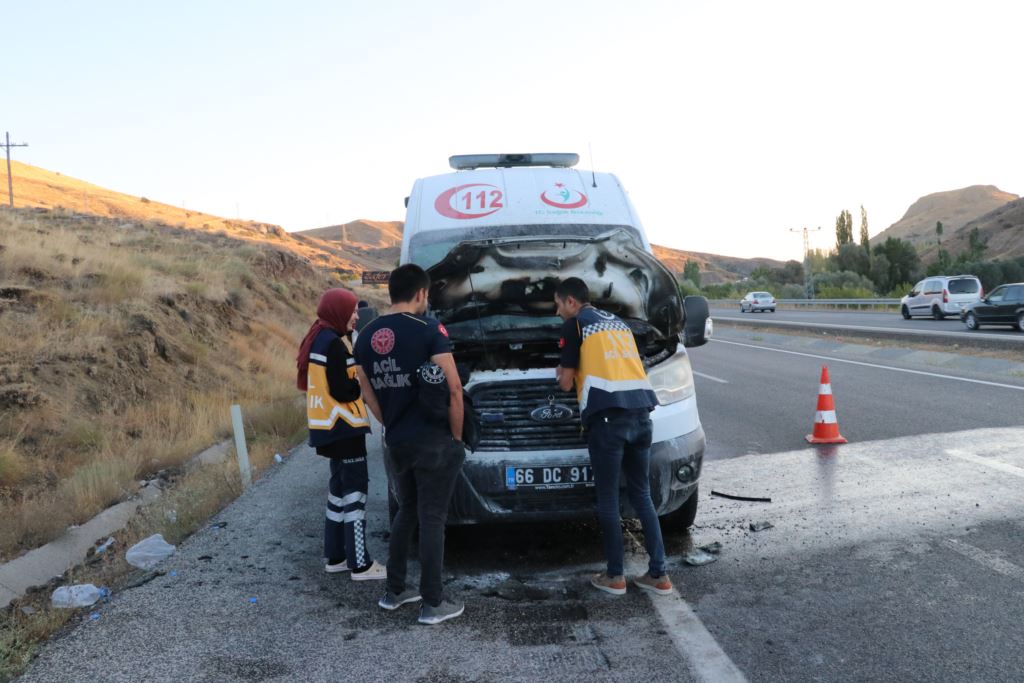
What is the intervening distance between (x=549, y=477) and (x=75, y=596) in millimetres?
2878

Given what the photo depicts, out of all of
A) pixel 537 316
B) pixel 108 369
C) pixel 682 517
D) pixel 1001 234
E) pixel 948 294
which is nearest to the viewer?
pixel 682 517

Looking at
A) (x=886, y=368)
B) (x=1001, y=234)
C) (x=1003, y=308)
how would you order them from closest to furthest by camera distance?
1. (x=886, y=368)
2. (x=1003, y=308)
3. (x=1001, y=234)

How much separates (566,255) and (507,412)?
134cm

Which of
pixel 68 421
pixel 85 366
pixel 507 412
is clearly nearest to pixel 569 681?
pixel 507 412

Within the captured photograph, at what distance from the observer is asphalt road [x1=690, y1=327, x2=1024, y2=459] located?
32.1ft

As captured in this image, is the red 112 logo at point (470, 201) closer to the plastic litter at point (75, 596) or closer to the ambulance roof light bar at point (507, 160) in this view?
the ambulance roof light bar at point (507, 160)

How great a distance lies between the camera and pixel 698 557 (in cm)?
538

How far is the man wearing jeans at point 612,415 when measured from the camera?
4.75 meters

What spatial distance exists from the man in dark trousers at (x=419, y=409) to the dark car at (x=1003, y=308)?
24.6m

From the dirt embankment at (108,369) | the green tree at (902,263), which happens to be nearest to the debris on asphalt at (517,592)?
the dirt embankment at (108,369)

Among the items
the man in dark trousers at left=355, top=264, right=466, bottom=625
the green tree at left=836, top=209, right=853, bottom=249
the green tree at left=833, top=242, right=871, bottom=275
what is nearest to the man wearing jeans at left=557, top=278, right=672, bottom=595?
the man in dark trousers at left=355, top=264, right=466, bottom=625

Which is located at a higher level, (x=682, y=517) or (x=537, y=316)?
(x=537, y=316)

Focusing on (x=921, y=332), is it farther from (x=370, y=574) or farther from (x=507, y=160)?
(x=370, y=574)

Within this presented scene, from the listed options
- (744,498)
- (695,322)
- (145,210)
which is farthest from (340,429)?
(145,210)
